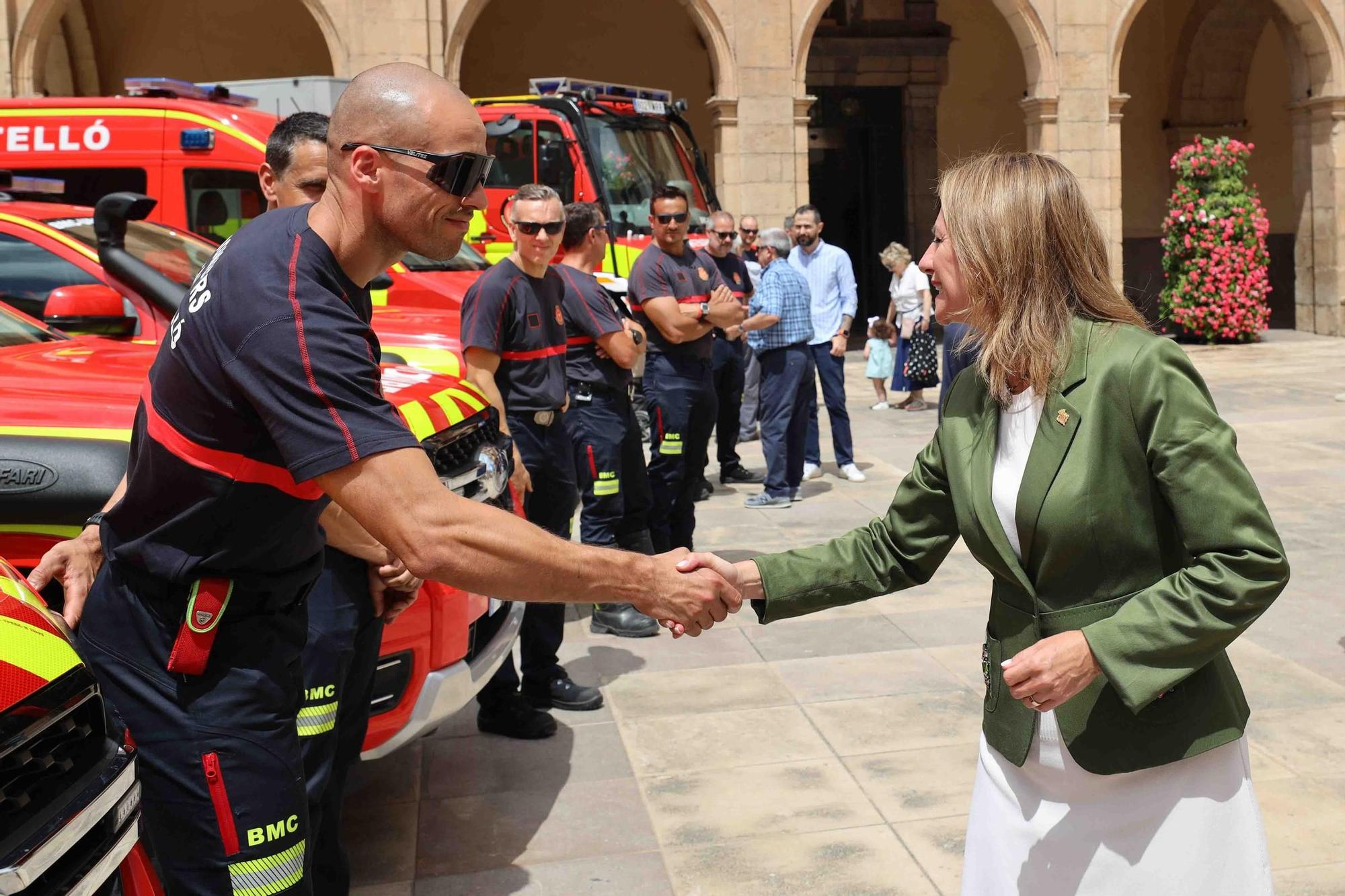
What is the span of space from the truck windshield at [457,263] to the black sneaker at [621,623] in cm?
356

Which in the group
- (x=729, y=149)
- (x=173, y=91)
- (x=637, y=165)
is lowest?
(x=637, y=165)

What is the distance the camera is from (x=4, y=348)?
4980 millimetres

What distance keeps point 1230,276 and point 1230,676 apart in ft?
60.6

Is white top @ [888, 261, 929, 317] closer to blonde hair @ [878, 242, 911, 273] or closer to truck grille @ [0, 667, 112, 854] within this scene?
blonde hair @ [878, 242, 911, 273]

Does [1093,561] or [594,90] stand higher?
[594,90]

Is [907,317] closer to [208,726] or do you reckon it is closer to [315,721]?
[315,721]

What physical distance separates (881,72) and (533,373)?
58.8 ft

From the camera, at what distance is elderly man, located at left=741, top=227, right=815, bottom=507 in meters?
9.83

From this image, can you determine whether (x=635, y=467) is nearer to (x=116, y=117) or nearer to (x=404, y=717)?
(x=404, y=717)

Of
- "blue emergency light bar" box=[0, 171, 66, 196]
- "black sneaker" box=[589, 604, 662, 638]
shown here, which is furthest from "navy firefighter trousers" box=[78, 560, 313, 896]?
"blue emergency light bar" box=[0, 171, 66, 196]

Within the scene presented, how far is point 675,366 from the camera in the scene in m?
7.89

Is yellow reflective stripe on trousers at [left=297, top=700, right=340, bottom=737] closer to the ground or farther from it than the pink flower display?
closer to the ground

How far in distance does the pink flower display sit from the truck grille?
749 inches

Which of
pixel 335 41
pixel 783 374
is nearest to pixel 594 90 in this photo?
pixel 783 374
